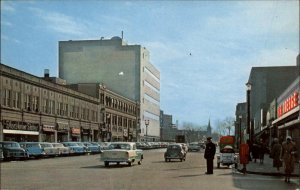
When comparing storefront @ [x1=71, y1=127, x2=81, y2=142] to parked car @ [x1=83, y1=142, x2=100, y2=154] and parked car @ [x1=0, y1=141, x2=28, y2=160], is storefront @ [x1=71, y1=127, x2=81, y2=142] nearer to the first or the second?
parked car @ [x1=83, y1=142, x2=100, y2=154]

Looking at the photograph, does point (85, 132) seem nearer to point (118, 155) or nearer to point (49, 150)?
point (49, 150)

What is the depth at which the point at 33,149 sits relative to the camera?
43.9 meters

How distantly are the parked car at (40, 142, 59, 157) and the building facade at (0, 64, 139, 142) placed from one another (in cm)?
858

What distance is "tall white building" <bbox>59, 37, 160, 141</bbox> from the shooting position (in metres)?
88.8

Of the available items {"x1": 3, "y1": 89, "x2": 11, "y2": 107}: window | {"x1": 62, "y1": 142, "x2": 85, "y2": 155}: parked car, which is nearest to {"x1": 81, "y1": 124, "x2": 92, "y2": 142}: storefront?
{"x1": 3, "y1": 89, "x2": 11, "y2": 107}: window

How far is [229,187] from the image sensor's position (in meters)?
18.0

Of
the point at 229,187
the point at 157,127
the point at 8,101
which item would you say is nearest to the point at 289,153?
the point at 229,187

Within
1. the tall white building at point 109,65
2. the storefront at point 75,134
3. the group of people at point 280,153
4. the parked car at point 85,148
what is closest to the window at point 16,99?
the parked car at point 85,148

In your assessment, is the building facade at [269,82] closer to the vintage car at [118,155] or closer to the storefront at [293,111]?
the storefront at [293,111]

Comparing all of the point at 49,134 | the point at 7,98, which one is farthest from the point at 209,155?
the point at 49,134

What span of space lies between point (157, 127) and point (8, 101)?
312ft

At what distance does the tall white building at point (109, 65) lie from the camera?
8875 cm

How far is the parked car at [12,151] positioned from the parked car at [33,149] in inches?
51.4

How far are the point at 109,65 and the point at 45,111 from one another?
2637cm
